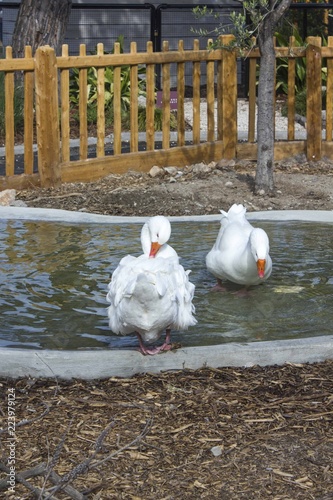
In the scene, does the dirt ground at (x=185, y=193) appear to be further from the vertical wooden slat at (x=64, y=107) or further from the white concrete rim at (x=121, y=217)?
the white concrete rim at (x=121, y=217)

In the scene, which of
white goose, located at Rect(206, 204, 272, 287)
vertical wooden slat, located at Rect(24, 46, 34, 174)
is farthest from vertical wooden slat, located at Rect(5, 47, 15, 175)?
white goose, located at Rect(206, 204, 272, 287)

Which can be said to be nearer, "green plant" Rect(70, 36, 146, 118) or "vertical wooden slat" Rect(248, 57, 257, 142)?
"vertical wooden slat" Rect(248, 57, 257, 142)

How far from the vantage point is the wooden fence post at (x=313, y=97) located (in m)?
11.3

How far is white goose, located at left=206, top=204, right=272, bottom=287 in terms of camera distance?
5.75m

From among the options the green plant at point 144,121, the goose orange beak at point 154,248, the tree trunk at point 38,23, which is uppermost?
the tree trunk at point 38,23

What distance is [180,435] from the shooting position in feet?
13.1

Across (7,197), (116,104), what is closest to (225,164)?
(116,104)

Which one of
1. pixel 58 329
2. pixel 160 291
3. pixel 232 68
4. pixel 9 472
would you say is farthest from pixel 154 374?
pixel 232 68

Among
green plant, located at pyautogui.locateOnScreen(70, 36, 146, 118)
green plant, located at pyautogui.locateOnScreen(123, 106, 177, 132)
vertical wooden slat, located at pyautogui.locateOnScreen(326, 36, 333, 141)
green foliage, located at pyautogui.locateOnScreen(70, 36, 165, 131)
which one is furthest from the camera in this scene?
green plant, located at pyautogui.locateOnScreen(70, 36, 146, 118)

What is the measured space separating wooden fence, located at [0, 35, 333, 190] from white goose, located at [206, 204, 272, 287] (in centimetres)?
409

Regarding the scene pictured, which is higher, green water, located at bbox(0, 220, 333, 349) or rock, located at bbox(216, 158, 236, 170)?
rock, located at bbox(216, 158, 236, 170)

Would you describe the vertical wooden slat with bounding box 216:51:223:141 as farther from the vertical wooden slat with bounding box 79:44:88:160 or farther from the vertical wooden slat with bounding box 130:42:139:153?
the vertical wooden slat with bounding box 79:44:88:160

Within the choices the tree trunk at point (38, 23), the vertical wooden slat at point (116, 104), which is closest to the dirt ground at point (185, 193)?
the vertical wooden slat at point (116, 104)

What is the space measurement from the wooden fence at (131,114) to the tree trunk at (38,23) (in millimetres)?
3574
